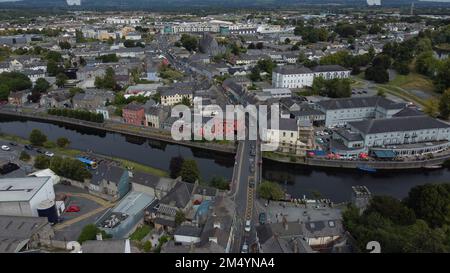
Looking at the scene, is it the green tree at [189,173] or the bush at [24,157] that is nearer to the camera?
the green tree at [189,173]

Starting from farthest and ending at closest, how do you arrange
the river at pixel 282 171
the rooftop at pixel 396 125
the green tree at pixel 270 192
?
the rooftop at pixel 396 125 < the river at pixel 282 171 < the green tree at pixel 270 192

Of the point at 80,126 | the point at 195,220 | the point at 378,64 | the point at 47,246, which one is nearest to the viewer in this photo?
the point at 47,246

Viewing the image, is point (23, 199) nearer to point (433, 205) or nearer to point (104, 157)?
point (104, 157)

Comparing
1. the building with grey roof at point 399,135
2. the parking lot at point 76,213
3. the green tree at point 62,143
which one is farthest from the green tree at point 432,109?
the green tree at point 62,143

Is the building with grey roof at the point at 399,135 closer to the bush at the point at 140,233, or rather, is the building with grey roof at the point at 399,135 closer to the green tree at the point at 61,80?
the bush at the point at 140,233

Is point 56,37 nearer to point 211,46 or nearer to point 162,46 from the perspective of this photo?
point 162,46

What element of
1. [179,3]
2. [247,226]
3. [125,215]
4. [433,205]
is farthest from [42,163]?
[179,3]

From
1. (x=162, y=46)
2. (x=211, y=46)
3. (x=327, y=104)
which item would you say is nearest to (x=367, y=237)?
(x=327, y=104)
